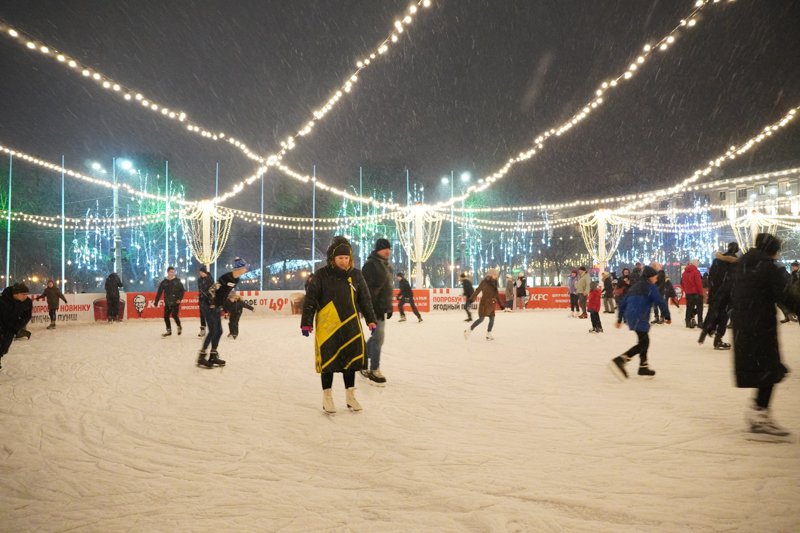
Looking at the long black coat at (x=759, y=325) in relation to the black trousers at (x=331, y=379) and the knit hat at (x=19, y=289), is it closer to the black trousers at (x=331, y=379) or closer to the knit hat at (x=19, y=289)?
the black trousers at (x=331, y=379)

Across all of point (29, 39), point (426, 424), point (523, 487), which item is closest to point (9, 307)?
point (29, 39)

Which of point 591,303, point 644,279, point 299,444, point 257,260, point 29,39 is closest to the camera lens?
point 299,444

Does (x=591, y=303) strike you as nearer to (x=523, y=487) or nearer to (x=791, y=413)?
(x=791, y=413)

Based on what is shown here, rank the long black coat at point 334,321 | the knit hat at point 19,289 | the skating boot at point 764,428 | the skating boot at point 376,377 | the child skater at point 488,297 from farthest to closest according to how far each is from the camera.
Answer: the child skater at point 488,297, the knit hat at point 19,289, the skating boot at point 376,377, the long black coat at point 334,321, the skating boot at point 764,428

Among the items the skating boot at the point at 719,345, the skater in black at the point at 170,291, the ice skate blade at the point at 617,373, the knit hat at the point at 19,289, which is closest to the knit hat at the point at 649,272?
the ice skate blade at the point at 617,373

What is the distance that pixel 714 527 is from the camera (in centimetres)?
256

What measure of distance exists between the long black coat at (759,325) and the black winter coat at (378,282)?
369 centimetres

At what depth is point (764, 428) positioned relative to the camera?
4066mm

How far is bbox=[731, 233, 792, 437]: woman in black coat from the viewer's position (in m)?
4.04

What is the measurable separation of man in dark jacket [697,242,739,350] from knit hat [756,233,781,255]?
164 inches

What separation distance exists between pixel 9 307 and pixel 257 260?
36460 mm

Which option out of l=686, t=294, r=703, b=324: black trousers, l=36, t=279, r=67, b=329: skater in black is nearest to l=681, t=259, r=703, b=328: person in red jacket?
l=686, t=294, r=703, b=324: black trousers

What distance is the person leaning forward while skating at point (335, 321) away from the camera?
4.77 meters

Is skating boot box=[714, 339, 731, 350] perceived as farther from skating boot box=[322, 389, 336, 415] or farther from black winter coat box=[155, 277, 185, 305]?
black winter coat box=[155, 277, 185, 305]
